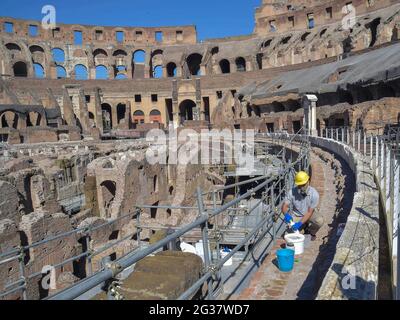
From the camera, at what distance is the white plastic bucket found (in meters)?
5.34

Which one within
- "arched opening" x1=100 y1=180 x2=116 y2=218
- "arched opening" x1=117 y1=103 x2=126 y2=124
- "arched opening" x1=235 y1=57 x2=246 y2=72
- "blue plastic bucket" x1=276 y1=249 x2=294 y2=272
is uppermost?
"arched opening" x1=235 y1=57 x2=246 y2=72

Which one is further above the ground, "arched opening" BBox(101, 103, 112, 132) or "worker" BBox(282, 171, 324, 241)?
"arched opening" BBox(101, 103, 112, 132)

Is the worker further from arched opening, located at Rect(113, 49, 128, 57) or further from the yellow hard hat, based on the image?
arched opening, located at Rect(113, 49, 128, 57)

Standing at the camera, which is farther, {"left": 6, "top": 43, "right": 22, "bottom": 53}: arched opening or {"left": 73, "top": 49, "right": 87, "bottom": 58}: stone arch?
{"left": 73, "top": 49, "right": 87, "bottom": 58}: stone arch

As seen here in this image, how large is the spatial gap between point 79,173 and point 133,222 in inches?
348

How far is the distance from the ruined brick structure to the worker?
598 centimetres

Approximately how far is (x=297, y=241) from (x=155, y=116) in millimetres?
44195

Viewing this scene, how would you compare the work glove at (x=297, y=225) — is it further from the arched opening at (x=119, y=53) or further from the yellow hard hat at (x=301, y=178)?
the arched opening at (x=119, y=53)

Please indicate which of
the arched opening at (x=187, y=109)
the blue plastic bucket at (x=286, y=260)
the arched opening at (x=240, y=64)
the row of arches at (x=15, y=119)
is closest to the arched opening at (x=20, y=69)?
the row of arches at (x=15, y=119)

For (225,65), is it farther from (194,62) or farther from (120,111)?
(120,111)

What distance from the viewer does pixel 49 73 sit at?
50125 millimetres

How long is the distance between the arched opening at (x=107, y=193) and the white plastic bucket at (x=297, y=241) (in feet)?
35.7

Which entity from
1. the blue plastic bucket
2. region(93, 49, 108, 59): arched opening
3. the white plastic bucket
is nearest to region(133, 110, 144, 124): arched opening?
region(93, 49, 108, 59): arched opening
